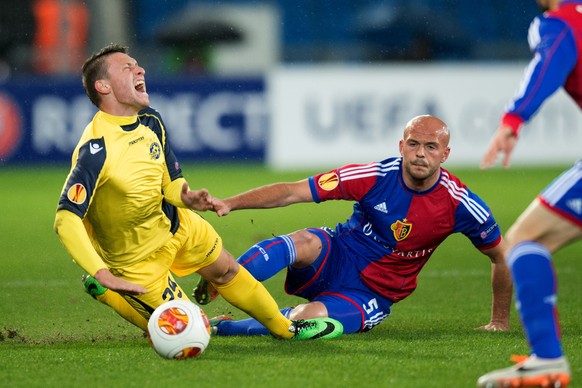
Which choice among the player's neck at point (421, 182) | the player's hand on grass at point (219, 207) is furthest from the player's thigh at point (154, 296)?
the player's neck at point (421, 182)

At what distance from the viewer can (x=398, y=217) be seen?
605 centimetres

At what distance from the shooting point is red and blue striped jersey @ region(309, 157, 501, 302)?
6008 mm

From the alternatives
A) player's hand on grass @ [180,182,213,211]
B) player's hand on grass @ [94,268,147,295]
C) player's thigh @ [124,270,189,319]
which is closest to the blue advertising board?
player's thigh @ [124,270,189,319]

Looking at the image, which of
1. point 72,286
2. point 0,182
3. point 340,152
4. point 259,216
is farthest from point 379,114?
point 72,286

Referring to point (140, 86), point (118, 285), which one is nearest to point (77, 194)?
point (118, 285)

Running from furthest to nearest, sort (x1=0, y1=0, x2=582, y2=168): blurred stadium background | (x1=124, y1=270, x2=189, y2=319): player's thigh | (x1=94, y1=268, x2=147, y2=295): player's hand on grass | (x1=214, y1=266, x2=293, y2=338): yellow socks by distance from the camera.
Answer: (x1=0, y1=0, x2=582, y2=168): blurred stadium background
(x1=214, y1=266, x2=293, y2=338): yellow socks
(x1=124, y1=270, x2=189, y2=319): player's thigh
(x1=94, y1=268, x2=147, y2=295): player's hand on grass

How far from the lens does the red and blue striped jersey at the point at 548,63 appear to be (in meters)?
4.13

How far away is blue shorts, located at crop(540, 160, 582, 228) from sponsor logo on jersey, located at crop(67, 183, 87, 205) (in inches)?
84.1

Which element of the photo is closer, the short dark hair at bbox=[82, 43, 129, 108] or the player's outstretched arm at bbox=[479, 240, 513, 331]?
the short dark hair at bbox=[82, 43, 129, 108]

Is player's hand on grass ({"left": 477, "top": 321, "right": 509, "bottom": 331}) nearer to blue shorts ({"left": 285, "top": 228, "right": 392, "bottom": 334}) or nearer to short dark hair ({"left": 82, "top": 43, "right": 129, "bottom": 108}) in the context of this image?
blue shorts ({"left": 285, "top": 228, "right": 392, "bottom": 334})

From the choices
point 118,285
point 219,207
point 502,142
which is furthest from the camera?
point 219,207

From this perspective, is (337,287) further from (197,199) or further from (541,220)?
(541,220)

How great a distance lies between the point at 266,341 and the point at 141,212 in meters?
0.93

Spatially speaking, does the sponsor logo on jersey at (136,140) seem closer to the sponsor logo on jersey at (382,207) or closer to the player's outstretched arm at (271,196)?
the player's outstretched arm at (271,196)
